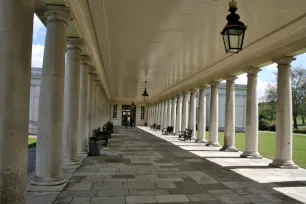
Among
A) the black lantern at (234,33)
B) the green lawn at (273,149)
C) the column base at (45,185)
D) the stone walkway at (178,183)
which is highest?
the black lantern at (234,33)

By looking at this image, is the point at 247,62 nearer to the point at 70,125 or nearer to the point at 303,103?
the point at 70,125

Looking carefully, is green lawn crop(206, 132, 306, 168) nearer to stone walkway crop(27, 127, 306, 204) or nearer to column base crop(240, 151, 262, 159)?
column base crop(240, 151, 262, 159)

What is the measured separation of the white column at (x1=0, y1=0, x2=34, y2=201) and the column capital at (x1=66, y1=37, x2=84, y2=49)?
6.40 metres

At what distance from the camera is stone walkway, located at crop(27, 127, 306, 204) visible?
7551mm

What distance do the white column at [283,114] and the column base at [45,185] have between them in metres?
9.33

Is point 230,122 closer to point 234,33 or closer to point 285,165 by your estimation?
point 285,165

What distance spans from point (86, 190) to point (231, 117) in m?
13.1

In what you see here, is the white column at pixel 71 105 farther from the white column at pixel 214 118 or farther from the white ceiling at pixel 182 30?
the white column at pixel 214 118

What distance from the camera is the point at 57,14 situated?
26.5 feet

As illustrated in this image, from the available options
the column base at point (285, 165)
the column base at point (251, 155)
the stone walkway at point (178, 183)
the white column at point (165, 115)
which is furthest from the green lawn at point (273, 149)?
the white column at point (165, 115)

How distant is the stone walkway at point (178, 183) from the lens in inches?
297

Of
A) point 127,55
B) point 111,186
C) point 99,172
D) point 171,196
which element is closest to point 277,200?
point 171,196

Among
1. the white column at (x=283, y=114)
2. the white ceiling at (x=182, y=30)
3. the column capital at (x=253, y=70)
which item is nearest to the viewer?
the white ceiling at (x=182, y=30)

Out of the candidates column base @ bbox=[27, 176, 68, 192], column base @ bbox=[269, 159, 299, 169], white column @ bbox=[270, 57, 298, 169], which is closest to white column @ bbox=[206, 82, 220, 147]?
white column @ bbox=[270, 57, 298, 169]
